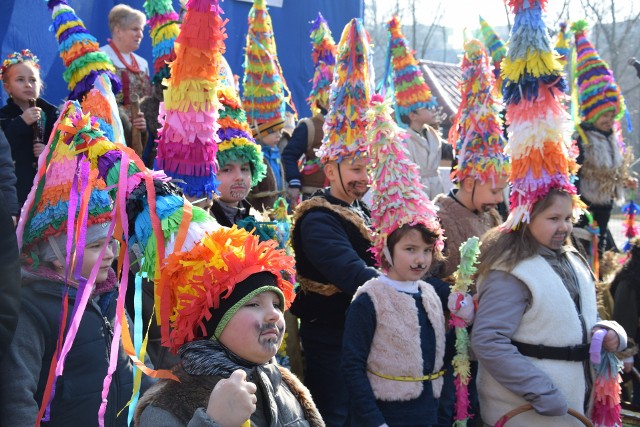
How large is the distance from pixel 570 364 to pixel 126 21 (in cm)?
422

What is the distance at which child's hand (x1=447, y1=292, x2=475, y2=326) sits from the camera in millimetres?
3957

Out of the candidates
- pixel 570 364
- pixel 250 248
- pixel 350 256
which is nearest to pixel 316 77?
pixel 350 256

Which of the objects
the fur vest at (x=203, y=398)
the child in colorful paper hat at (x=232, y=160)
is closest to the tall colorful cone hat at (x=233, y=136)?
the child in colorful paper hat at (x=232, y=160)

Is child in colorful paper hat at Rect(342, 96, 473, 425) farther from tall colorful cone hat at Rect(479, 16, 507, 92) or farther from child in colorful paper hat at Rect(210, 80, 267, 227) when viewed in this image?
tall colorful cone hat at Rect(479, 16, 507, 92)

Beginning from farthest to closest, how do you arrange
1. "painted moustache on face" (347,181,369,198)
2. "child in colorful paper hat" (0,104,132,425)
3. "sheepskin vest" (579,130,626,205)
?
"sheepskin vest" (579,130,626,205) < "painted moustache on face" (347,181,369,198) < "child in colorful paper hat" (0,104,132,425)

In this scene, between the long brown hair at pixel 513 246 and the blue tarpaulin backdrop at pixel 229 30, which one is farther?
the blue tarpaulin backdrop at pixel 229 30

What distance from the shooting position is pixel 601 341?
3.89m

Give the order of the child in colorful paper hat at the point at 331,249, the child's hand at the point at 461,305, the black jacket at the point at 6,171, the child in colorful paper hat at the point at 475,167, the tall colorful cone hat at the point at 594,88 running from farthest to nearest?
the tall colorful cone hat at the point at 594,88 < the child in colorful paper hat at the point at 475,167 < the child in colorful paper hat at the point at 331,249 < the black jacket at the point at 6,171 < the child's hand at the point at 461,305

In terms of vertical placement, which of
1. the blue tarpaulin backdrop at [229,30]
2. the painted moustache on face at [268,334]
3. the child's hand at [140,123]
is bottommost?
the painted moustache on face at [268,334]

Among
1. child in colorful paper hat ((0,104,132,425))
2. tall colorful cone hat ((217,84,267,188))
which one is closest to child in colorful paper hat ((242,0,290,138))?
tall colorful cone hat ((217,84,267,188))

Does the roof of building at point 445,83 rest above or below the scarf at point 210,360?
above

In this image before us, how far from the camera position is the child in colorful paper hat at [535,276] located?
3883 millimetres

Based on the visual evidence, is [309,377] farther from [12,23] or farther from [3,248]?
[12,23]

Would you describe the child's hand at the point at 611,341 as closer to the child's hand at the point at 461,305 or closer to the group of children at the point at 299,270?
the group of children at the point at 299,270
